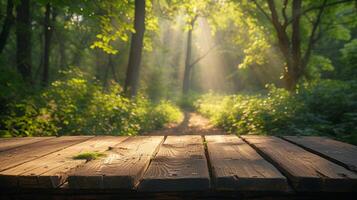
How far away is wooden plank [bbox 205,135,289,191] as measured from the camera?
1.81m

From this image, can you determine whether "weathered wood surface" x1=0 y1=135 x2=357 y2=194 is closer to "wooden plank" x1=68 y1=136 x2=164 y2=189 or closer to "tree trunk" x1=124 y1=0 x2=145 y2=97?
"wooden plank" x1=68 y1=136 x2=164 y2=189

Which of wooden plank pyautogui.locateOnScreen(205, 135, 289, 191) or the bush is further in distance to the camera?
the bush

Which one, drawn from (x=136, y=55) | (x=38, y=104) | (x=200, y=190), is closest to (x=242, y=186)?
(x=200, y=190)

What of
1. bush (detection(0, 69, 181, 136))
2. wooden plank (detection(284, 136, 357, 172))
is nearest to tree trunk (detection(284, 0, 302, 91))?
bush (detection(0, 69, 181, 136))

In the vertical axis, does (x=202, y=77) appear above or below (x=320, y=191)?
above

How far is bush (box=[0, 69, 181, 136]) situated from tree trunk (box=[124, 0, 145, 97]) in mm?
2624

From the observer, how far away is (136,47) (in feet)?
44.6

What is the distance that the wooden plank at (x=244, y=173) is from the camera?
5.93ft

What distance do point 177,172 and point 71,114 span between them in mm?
6972

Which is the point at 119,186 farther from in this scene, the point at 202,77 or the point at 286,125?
the point at 202,77

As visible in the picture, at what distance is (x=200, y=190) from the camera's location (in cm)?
181

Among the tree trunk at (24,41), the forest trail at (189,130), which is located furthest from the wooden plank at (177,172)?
the tree trunk at (24,41)

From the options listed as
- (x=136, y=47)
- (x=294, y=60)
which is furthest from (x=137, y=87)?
(x=294, y=60)

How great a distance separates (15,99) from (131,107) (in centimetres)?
413
